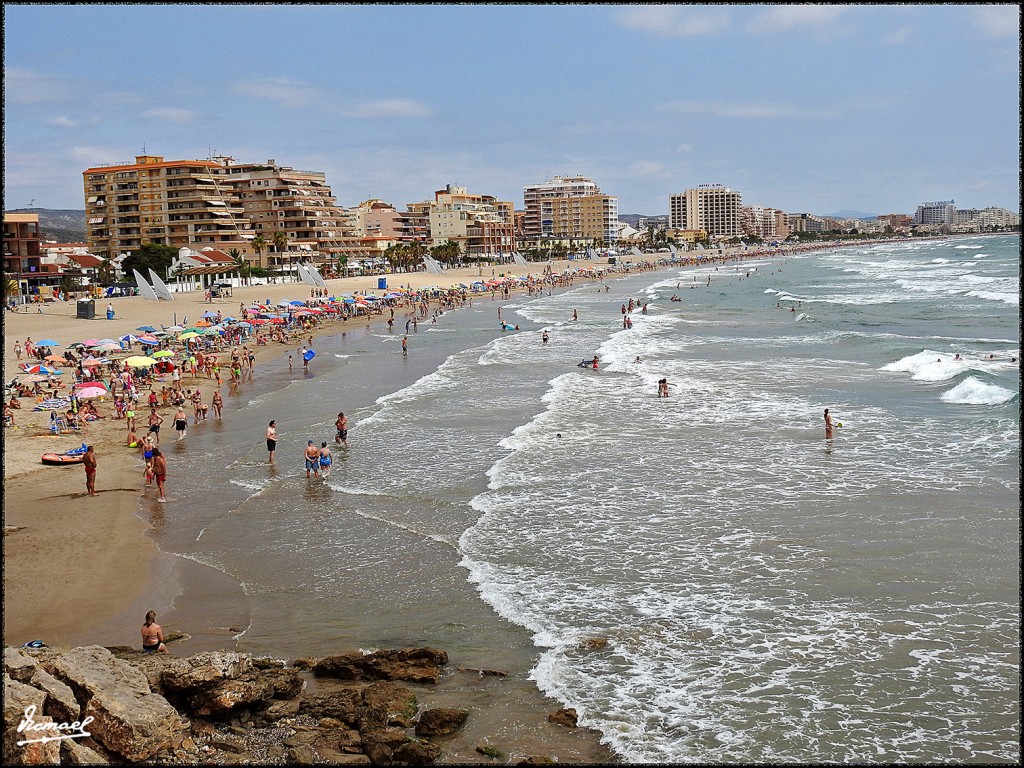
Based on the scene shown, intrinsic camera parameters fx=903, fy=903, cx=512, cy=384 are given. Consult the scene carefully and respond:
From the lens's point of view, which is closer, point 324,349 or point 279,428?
point 279,428

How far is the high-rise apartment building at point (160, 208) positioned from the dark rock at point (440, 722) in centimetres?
8542

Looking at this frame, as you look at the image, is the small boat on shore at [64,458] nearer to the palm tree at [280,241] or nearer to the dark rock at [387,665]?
the dark rock at [387,665]

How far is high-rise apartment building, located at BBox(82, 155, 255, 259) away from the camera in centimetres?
8825

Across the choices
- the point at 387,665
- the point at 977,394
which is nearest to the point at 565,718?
the point at 387,665

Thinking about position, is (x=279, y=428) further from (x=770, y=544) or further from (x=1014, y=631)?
(x=1014, y=631)

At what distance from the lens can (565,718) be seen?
8.48m

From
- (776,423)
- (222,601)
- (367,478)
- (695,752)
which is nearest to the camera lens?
(695,752)

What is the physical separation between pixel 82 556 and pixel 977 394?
22.1m

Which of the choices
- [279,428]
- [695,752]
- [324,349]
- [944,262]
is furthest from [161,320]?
[944,262]

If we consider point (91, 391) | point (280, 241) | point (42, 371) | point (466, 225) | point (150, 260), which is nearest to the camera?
point (91, 391)

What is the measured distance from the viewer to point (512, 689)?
29.9 feet

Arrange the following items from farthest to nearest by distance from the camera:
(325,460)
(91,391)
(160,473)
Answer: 1. (91,391)
2. (325,460)
3. (160,473)

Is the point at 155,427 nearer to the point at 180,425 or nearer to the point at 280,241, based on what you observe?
the point at 180,425

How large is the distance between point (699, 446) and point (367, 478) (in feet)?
23.1
